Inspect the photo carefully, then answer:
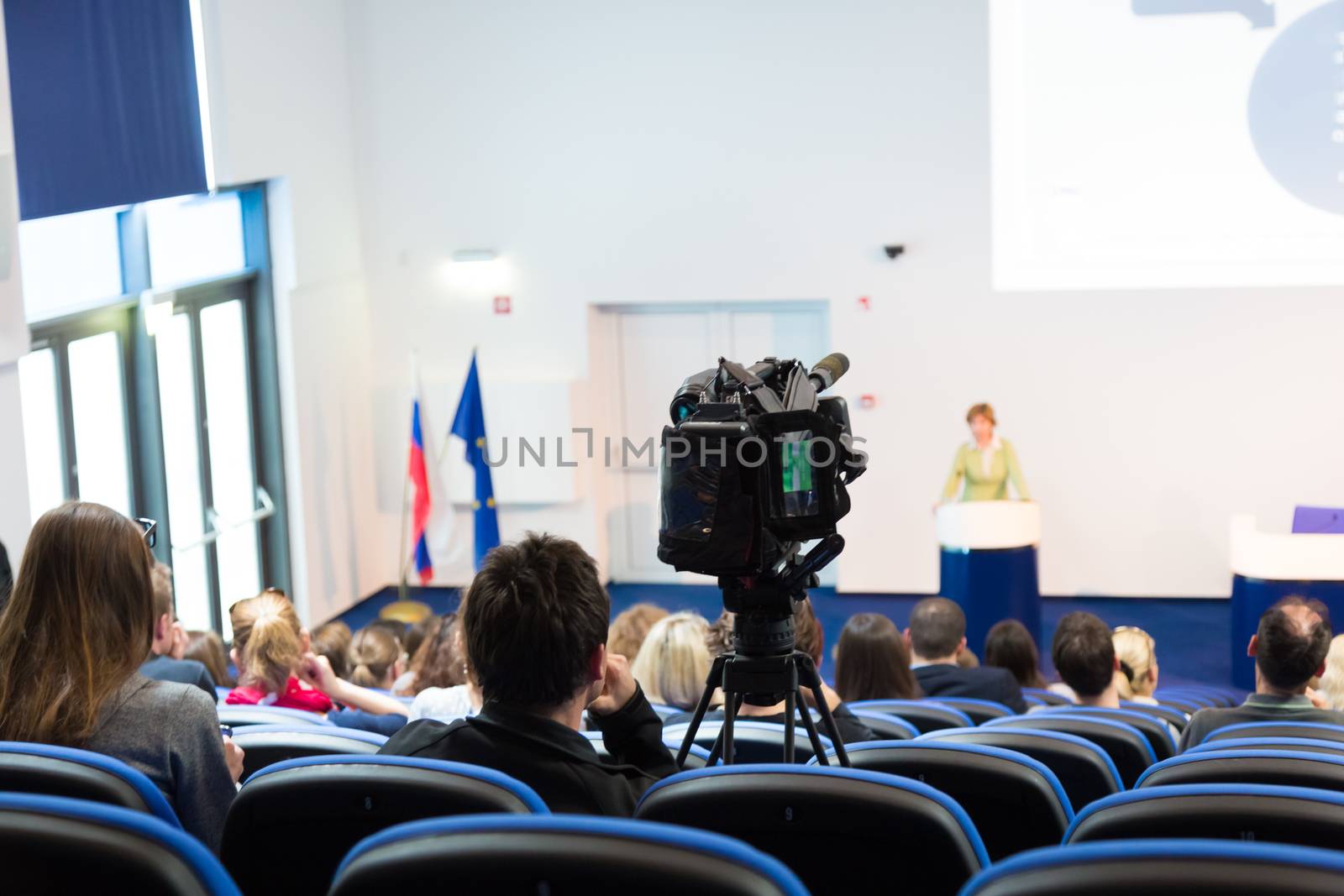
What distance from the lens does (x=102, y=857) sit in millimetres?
1515

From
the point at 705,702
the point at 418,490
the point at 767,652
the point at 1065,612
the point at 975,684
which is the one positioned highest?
the point at 767,652

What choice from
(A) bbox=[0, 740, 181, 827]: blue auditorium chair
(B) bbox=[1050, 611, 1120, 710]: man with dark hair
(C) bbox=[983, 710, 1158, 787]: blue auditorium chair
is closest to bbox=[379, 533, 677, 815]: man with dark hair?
(A) bbox=[0, 740, 181, 827]: blue auditorium chair

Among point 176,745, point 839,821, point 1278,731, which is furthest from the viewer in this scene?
point 1278,731

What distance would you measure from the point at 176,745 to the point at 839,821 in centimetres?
109

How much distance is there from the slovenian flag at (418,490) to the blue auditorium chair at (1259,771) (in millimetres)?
7245

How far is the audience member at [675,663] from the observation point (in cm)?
414

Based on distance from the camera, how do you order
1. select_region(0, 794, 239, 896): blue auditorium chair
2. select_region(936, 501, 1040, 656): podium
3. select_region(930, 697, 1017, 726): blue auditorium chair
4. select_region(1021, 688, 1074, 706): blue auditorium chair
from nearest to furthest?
select_region(0, 794, 239, 896): blue auditorium chair
select_region(930, 697, 1017, 726): blue auditorium chair
select_region(1021, 688, 1074, 706): blue auditorium chair
select_region(936, 501, 1040, 656): podium

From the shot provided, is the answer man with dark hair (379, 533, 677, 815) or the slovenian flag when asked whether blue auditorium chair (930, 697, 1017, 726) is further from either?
the slovenian flag

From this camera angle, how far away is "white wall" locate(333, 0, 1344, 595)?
869cm

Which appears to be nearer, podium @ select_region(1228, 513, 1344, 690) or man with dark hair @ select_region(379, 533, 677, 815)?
man with dark hair @ select_region(379, 533, 677, 815)

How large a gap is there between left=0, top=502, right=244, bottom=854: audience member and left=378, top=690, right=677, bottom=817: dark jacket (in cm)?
31

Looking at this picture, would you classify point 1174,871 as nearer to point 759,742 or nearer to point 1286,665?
point 759,742

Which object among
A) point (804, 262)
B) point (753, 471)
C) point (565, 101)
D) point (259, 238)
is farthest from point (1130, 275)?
point (753, 471)

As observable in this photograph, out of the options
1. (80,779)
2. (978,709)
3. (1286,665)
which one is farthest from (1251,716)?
(80,779)
